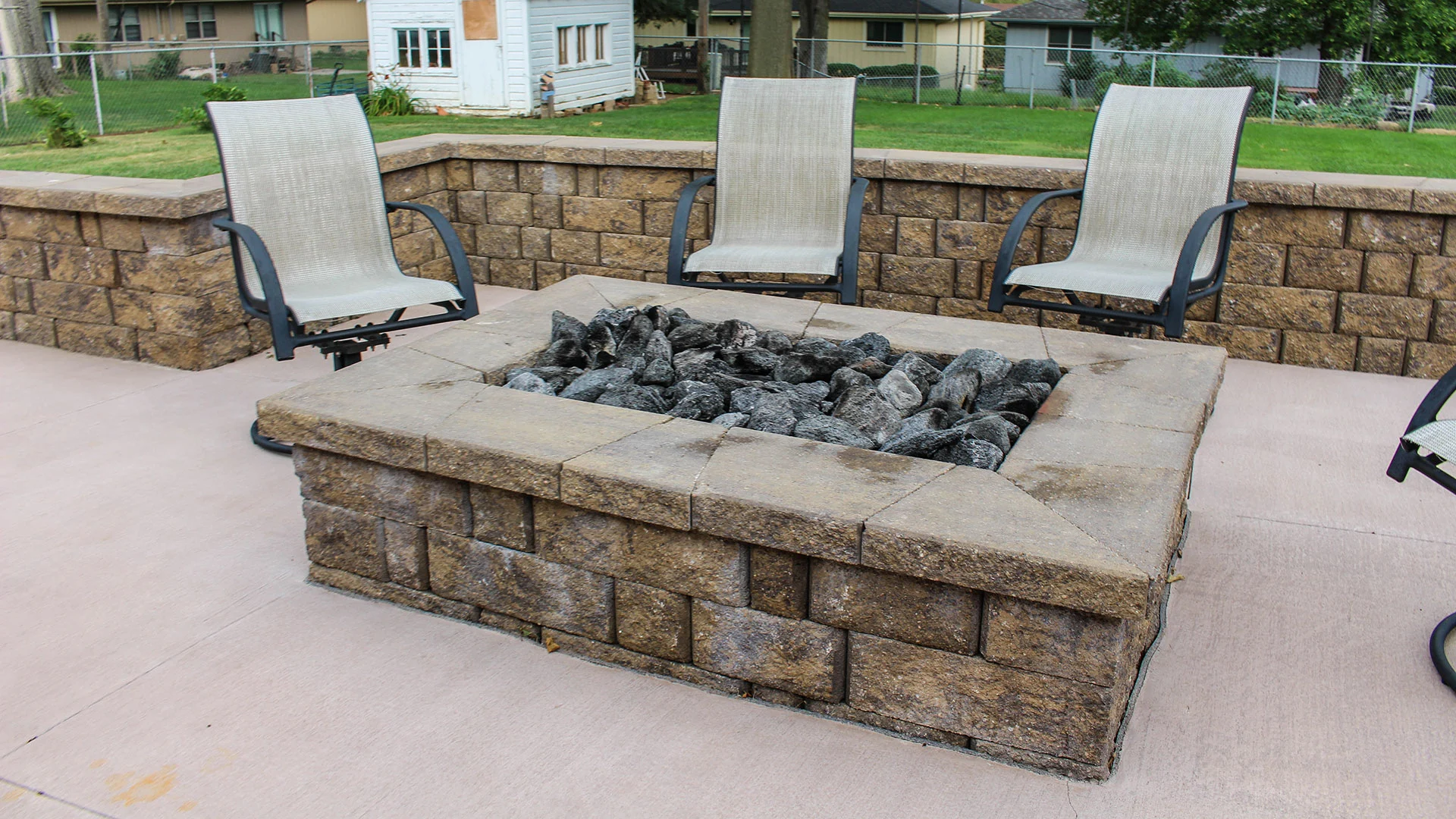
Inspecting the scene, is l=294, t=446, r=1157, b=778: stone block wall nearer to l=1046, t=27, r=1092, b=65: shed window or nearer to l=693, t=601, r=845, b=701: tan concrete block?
l=693, t=601, r=845, b=701: tan concrete block

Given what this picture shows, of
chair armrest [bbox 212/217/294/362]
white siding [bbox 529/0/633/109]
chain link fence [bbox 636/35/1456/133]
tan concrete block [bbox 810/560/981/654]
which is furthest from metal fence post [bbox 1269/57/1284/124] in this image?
tan concrete block [bbox 810/560/981/654]

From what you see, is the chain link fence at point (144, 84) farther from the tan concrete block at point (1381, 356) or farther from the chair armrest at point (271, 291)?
the tan concrete block at point (1381, 356)

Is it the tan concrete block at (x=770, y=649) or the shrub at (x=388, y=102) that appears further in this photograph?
the shrub at (x=388, y=102)

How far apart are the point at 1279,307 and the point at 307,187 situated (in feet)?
11.9

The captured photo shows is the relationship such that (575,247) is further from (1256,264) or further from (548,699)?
(548,699)

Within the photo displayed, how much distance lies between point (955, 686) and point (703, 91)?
763 inches

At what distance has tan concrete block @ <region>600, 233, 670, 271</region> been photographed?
5.30 meters

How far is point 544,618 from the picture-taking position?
2.48 metres

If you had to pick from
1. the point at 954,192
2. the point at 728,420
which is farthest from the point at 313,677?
the point at 954,192

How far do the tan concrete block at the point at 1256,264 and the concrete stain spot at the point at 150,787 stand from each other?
4.00m

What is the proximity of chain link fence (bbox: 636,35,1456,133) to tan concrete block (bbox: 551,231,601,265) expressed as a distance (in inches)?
277

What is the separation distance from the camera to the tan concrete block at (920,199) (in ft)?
15.8

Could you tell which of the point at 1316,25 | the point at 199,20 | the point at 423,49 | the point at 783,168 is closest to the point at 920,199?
the point at 783,168

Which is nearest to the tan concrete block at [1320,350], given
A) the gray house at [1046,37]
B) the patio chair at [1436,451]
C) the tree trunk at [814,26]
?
the patio chair at [1436,451]
